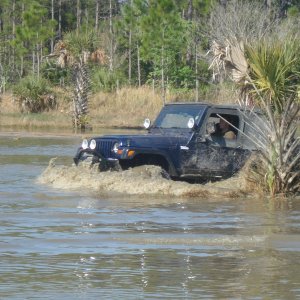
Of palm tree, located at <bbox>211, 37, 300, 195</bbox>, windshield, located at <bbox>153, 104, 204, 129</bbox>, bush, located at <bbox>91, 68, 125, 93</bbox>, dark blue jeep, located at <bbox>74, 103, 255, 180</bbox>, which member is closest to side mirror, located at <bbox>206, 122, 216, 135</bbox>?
dark blue jeep, located at <bbox>74, 103, 255, 180</bbox>

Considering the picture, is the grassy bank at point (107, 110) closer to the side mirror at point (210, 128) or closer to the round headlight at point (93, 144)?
the side mirror at point (210, 128)

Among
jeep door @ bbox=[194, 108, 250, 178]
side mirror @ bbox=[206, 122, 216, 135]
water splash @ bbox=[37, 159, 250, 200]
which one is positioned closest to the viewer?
water splash @ bbox=[37, 159, 250, 200]

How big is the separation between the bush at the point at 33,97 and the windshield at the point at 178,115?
28.3m

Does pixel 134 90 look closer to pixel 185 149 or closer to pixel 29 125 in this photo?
pixel 29 125

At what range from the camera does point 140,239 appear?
38.2 ft

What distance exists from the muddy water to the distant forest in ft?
84.4

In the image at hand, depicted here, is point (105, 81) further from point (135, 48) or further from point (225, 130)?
point (225, 130)

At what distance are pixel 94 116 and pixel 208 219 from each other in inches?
1210

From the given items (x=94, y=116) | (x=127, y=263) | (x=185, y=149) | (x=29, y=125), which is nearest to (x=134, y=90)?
(x=94, y=116)

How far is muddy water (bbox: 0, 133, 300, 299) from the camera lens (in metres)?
9.02

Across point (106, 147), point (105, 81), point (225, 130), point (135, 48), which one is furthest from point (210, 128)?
point (135, 48)

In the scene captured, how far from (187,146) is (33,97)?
29.5 m

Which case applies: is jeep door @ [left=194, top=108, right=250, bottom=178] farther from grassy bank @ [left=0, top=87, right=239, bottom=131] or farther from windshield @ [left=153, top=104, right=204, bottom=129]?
grassy bank @ [left=0, top=87, right=239, bottom=131]

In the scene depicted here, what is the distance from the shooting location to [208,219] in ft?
44.6
